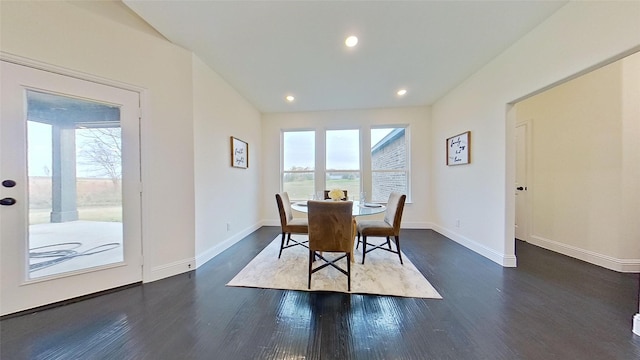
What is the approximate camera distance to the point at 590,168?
2.82 meters

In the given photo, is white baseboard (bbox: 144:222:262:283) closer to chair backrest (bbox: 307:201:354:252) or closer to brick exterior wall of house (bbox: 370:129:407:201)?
chair backrest (bbox: 307:201:354:252)

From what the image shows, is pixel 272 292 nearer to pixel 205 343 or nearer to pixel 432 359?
pixel 205 343

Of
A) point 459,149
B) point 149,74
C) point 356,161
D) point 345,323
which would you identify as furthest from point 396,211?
point 149,74

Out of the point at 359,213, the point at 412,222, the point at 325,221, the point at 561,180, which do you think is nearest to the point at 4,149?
the point at 325,221

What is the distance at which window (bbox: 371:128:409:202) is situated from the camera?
4879mm

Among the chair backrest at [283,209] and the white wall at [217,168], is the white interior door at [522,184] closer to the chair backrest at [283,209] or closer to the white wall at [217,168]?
the chair backrest at [283,209]

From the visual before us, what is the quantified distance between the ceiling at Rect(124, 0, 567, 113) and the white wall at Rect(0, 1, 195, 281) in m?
0.35

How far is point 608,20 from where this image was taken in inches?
66.8

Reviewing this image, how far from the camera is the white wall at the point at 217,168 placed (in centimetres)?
284

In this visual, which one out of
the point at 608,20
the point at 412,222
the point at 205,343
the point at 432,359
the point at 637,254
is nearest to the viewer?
the point at 432,359

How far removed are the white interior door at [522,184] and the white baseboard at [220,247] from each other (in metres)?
4.85

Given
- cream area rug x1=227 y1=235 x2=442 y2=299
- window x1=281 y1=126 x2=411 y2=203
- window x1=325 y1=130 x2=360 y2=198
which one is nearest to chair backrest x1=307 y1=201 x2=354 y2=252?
cream area rug x1=227 y1=235 x2=442 y2=299

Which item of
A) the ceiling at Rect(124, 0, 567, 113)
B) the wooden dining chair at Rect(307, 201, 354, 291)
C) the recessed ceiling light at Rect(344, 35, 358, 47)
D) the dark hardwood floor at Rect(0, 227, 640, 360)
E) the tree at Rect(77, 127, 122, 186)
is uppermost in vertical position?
the ceiling at Rect(124, 0, 567, 113)

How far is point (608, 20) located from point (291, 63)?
2.87 metres
